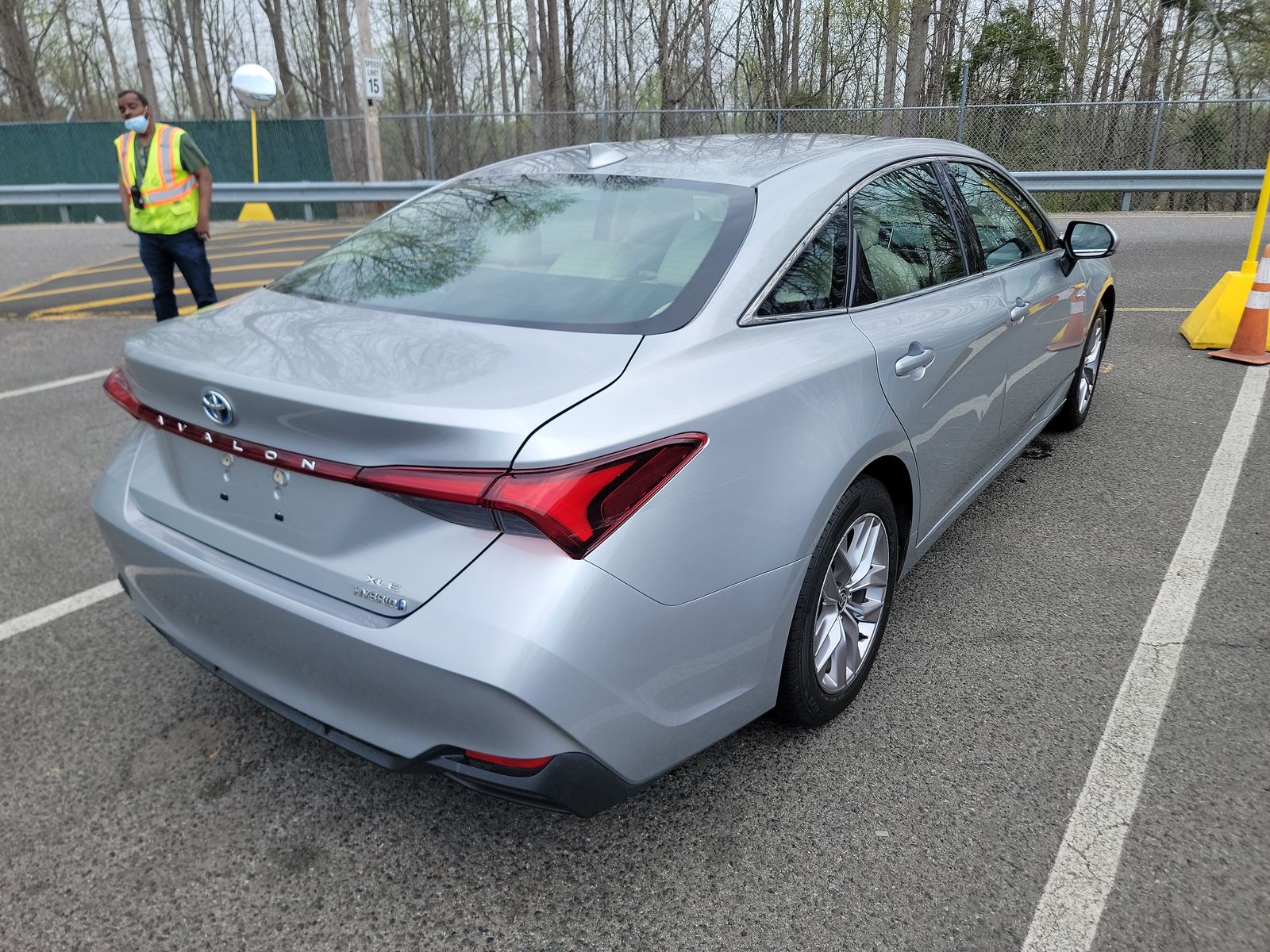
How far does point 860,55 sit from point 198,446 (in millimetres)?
30078

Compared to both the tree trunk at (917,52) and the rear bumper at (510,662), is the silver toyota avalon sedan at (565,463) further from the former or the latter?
the tree trunk at (917,52)

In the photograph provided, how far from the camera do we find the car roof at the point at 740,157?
2.85 m

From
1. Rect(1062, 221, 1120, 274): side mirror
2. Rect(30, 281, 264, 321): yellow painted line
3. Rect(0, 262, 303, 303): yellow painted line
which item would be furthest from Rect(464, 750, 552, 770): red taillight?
Rect(0, 262, 303, 303): yellow painted line

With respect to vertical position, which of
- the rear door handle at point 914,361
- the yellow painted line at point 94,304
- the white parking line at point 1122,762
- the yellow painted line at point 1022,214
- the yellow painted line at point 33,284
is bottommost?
the white parking line at point 1122,762

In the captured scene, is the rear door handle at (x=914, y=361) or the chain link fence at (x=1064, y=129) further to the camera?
the chain link fence at (x=1064, y=129)

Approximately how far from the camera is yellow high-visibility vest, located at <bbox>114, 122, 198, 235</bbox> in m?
6.99

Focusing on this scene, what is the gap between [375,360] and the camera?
2088mm

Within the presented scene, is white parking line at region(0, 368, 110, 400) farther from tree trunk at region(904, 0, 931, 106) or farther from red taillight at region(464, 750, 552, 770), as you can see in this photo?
tree trunk at region(904, 0, 931, 106)

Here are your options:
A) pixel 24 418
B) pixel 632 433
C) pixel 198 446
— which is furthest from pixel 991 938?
pixel 24 418

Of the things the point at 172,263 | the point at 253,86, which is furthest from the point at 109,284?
the point at 253,86

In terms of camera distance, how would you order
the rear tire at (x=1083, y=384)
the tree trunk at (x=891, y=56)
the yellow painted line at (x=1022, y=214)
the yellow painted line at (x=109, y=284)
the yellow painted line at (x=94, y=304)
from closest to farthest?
the yellow painted line at (x=1022, y=214), the rear tire at (x=1083, y=384), the yellow painted line at (x=94, y=304), the yellow painted line at (x=109, y=284), the tree trunk at (x=891, y=56)

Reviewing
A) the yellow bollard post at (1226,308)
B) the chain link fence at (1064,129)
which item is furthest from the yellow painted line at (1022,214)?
the chain link fence at (1064,129)

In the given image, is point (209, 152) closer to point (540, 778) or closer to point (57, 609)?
point (57, 609)

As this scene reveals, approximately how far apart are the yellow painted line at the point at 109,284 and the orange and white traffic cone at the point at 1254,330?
321 inches
